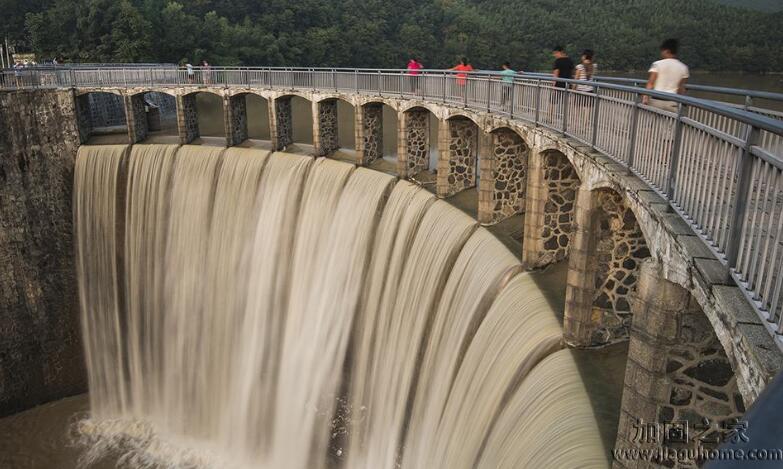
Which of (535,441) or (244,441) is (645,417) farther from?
(244,441)

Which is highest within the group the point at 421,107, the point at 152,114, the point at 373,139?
the point at 421,107

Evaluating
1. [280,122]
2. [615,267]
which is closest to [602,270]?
[615,267]

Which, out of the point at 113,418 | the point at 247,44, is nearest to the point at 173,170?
the point at 113,418

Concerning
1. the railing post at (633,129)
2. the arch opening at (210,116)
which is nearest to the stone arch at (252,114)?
the arch opening at (210,116)

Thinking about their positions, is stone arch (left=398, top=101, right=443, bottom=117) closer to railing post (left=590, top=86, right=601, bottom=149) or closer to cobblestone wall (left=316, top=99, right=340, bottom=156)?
cobblestone wall (left=316, top=99, right=340, bottom=156)

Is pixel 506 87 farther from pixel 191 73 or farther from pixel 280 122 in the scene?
pixel 191 73

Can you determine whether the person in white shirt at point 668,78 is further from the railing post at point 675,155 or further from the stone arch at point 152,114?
the stone arch at point 152,114

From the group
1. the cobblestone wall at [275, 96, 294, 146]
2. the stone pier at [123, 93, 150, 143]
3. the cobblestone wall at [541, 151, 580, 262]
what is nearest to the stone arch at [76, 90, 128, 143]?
the stone pier at [123, 93, 150, 143]
